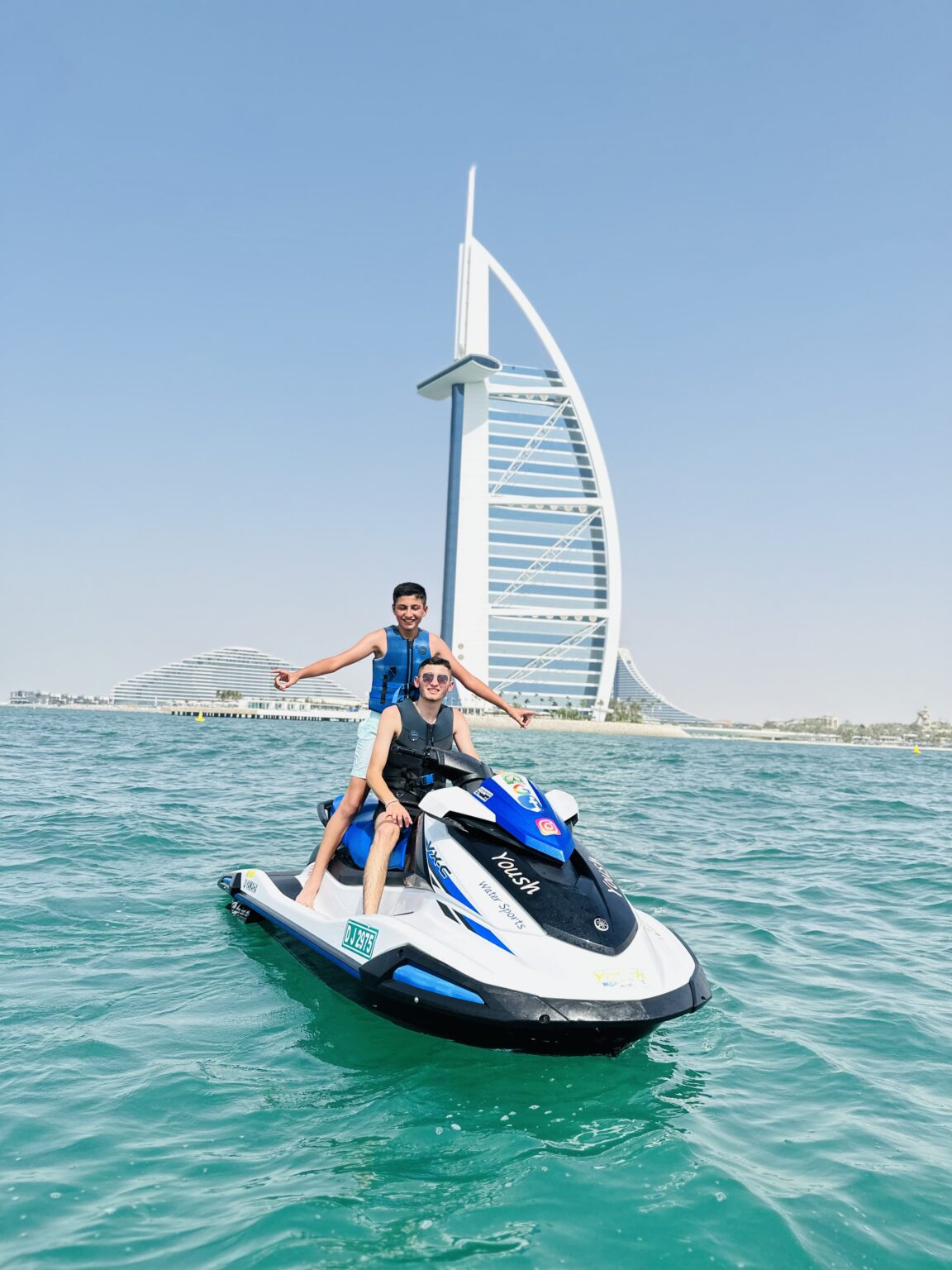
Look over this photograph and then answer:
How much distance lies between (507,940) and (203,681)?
178 m

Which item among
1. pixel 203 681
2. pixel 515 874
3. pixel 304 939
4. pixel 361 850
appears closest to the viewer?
pixel 515 874

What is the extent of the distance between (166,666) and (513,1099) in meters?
177

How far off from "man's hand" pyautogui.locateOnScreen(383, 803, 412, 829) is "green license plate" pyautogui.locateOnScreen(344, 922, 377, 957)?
17.1 inches

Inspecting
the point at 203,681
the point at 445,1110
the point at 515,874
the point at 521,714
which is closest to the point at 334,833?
the point at 521,714

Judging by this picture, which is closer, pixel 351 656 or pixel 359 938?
pixel 359 938

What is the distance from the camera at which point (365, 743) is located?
4.95m

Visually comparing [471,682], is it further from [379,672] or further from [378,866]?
[378,866]

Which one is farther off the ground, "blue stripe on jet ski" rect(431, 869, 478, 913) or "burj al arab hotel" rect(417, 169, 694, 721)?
"burj al arab hotel" rect(417, 169, 694, 721)

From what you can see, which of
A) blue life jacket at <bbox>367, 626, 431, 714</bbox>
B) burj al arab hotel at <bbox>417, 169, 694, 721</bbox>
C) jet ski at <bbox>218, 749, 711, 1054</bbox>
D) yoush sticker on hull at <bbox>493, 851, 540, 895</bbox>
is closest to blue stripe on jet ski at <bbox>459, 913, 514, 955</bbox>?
jet ski at <bbox>218, 749, 711, 1054</bbox>

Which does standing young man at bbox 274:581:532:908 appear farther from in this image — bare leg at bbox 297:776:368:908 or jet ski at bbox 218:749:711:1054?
jet ski at bbox 218:749:711:1054

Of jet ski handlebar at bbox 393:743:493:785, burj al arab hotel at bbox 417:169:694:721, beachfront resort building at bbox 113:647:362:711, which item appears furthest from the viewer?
beachfront resort building at bbox 113:647:362:711

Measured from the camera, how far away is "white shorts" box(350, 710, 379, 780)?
15.9ft

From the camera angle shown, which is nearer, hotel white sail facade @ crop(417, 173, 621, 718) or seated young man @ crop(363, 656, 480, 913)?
seated young man @ crop(363, 656, 480, 913)

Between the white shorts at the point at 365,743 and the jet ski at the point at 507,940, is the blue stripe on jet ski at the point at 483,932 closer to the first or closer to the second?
the jet ski at the point at 507,940
